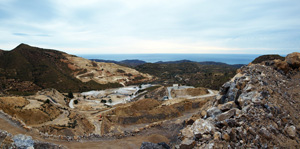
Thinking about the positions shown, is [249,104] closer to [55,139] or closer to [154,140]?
[154,140]

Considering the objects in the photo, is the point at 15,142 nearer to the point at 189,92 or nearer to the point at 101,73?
the point at 189,92

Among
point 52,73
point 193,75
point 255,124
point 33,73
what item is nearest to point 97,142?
point 255,124

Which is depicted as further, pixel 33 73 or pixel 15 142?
pixel 33 73

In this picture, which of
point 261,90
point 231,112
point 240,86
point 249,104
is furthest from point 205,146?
point 240,86

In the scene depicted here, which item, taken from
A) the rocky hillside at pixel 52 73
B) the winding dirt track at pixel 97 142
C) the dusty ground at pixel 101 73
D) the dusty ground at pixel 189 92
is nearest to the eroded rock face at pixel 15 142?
the winding dirt track at pixel 97 142

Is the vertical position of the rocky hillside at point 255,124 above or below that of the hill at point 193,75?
above

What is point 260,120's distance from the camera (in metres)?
8.06

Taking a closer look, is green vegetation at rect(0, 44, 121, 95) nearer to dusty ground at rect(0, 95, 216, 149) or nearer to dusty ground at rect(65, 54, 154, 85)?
dusty ground at rect(65, 54, 154, 85)

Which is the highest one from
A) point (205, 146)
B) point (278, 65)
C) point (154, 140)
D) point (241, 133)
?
point (278, 65)

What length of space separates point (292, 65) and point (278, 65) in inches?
44.0

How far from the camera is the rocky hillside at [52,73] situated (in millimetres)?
69625

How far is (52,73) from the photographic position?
81.1 metres

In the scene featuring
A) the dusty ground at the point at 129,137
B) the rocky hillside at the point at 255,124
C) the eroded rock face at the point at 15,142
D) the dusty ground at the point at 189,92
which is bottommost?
the dusty ground at the point at 189,92

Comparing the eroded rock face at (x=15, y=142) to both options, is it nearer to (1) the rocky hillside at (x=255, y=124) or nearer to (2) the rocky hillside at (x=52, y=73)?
(1) the rocky hillside at (x=255, y=124)
